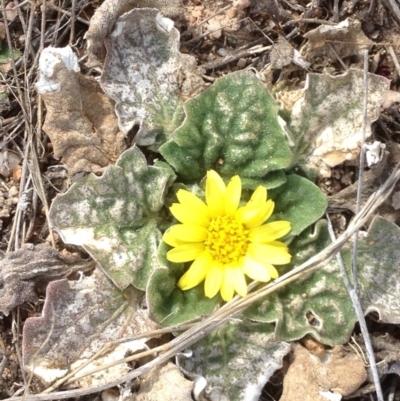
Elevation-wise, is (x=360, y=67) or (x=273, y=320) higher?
(x=360, y=67)

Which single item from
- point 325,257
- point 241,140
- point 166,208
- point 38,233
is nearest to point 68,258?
point 38,233

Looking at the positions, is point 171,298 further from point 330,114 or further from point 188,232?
point 330,114

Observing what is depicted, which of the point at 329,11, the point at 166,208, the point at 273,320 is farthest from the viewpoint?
the point at 329,11

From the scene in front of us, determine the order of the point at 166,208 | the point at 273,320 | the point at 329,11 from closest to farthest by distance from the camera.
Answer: the point at 273,320 → the point at 166,208 → the point at 329,11

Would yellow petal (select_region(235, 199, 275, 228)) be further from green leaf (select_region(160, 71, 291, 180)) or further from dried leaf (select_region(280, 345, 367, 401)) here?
dried leaf (select_region(280, 345, 367, 401))

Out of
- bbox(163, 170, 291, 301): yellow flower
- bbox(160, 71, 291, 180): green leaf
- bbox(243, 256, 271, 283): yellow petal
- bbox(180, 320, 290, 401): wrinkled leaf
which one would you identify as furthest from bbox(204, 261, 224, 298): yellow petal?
bbox(160, 71, 291, 180): green leaf

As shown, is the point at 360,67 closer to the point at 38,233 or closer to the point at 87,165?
the point at 87,165

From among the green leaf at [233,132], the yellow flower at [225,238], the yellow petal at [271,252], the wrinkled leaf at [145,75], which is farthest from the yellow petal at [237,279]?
the wrinkled leaf at [145,75]

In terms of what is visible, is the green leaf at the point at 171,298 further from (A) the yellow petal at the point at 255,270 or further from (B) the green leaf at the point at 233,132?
(B) the green leaf at the point at 233,132
